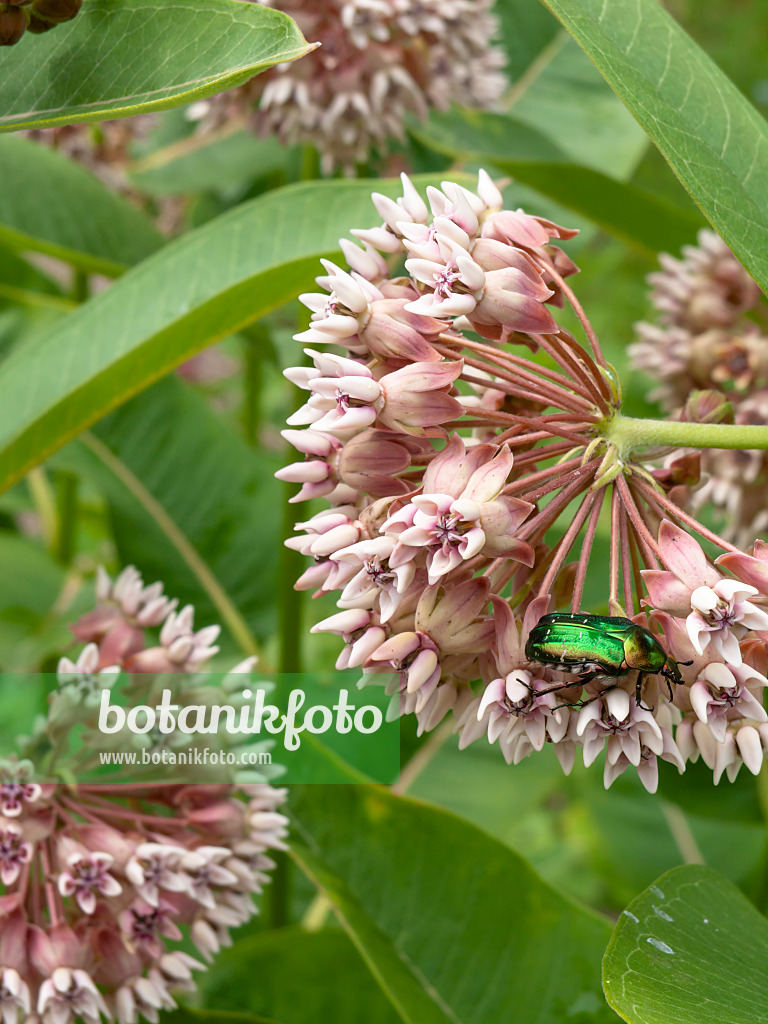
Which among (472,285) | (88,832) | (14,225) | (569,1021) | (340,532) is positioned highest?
(14,225)

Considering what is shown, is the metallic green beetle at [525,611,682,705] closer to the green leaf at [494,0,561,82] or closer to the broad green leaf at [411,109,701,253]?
the broad green leaf at [411,109,701,253]

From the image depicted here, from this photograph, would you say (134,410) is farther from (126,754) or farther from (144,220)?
(126,754)

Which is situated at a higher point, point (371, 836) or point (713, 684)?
point (713, 684)

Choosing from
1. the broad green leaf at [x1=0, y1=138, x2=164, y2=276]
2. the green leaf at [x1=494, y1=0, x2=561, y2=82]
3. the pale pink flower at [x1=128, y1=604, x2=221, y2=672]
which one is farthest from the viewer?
the green leaf at [x1=494, y1=0, x2=561, y2=82]

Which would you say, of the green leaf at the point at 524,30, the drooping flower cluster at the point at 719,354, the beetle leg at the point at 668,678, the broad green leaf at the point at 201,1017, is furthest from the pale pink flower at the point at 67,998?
the green leaf at the point at 524,30

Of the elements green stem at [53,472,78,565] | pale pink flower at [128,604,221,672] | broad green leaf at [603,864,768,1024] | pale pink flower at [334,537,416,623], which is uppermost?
green stem at [53,472,78,565]

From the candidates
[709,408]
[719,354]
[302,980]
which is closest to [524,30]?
[719,354]

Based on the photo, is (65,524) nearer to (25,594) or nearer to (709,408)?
(25,594)

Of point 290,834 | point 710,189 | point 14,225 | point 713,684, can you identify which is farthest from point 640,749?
point 14,225

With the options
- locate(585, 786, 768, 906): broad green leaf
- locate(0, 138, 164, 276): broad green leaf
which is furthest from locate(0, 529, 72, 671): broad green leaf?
locate(585, 786, 768, 906): broad green leaf
